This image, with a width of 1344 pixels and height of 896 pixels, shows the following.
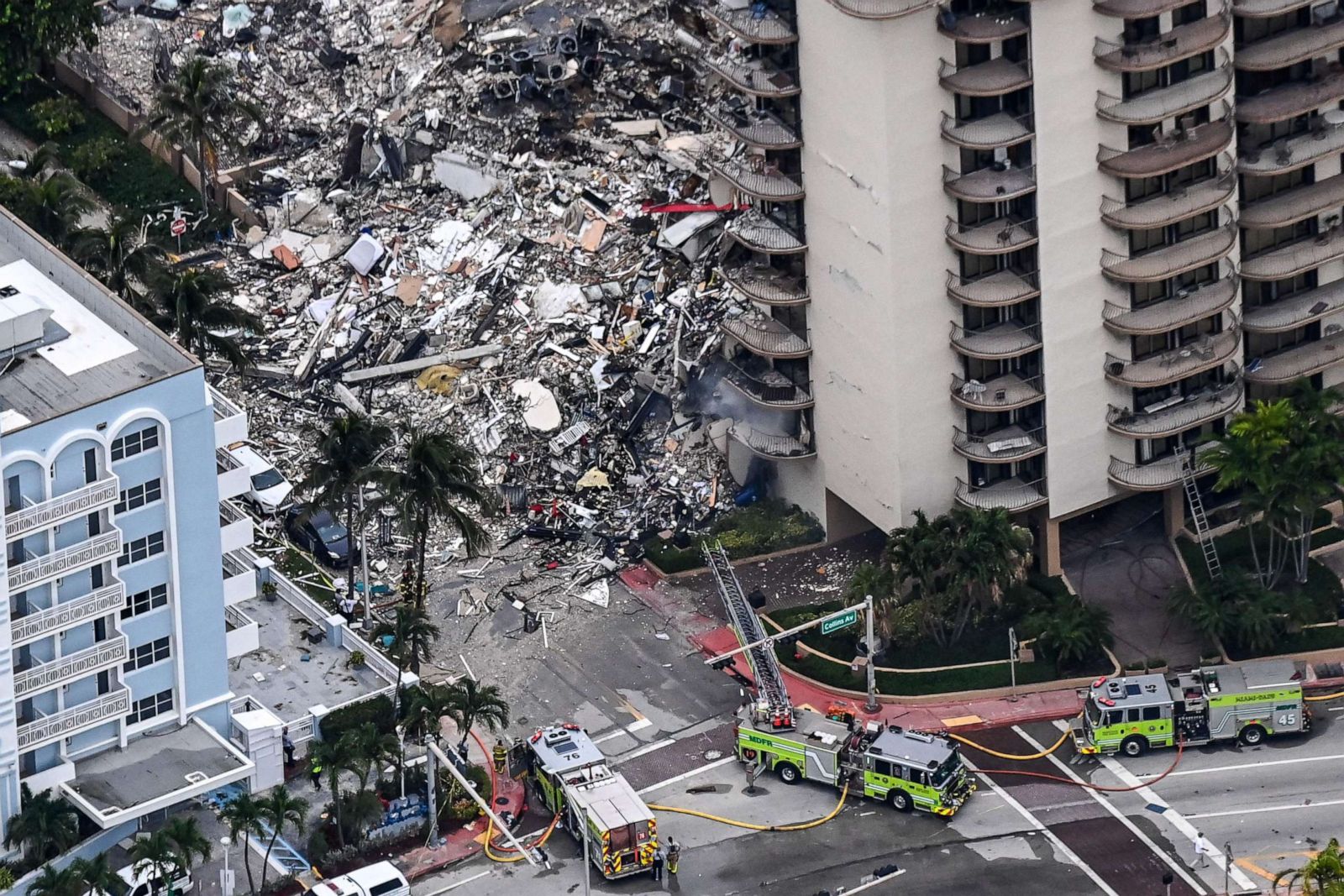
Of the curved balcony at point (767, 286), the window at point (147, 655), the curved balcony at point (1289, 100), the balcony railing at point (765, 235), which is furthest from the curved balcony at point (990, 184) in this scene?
the window at point (147, 655)

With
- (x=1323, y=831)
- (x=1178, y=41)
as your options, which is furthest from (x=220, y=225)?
(x=1323, y=831)

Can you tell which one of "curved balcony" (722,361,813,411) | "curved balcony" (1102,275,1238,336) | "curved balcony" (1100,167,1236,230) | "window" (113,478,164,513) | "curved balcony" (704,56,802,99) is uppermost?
"curved balcony" (704,56,802,99)

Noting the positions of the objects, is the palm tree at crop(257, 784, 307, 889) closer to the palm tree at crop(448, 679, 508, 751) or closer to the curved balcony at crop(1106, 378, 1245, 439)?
the palm tree at crop(448, 679, 508, 751)

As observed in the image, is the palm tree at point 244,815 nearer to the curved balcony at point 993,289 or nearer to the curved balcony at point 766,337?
the curved balcony at point 766,337

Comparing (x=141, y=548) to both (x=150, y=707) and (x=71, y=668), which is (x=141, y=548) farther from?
(x=150, y=707)

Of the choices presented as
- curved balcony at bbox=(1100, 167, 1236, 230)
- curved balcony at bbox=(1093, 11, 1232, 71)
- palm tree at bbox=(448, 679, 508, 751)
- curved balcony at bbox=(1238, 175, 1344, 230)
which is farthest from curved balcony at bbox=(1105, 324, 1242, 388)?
palm tree at bbox=(448, 679, 508, 751)

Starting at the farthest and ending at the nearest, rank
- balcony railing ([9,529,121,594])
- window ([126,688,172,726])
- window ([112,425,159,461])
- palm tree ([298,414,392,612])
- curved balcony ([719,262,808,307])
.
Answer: curved balcony ([719,262,808,307]) → palm tree ([298,414,392,612]) → window ([126,688,172,726]) → window ([112,425,159,461]) → balcony railing ([9,529,121,594])

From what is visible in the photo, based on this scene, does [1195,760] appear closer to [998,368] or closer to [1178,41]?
[998,368]
